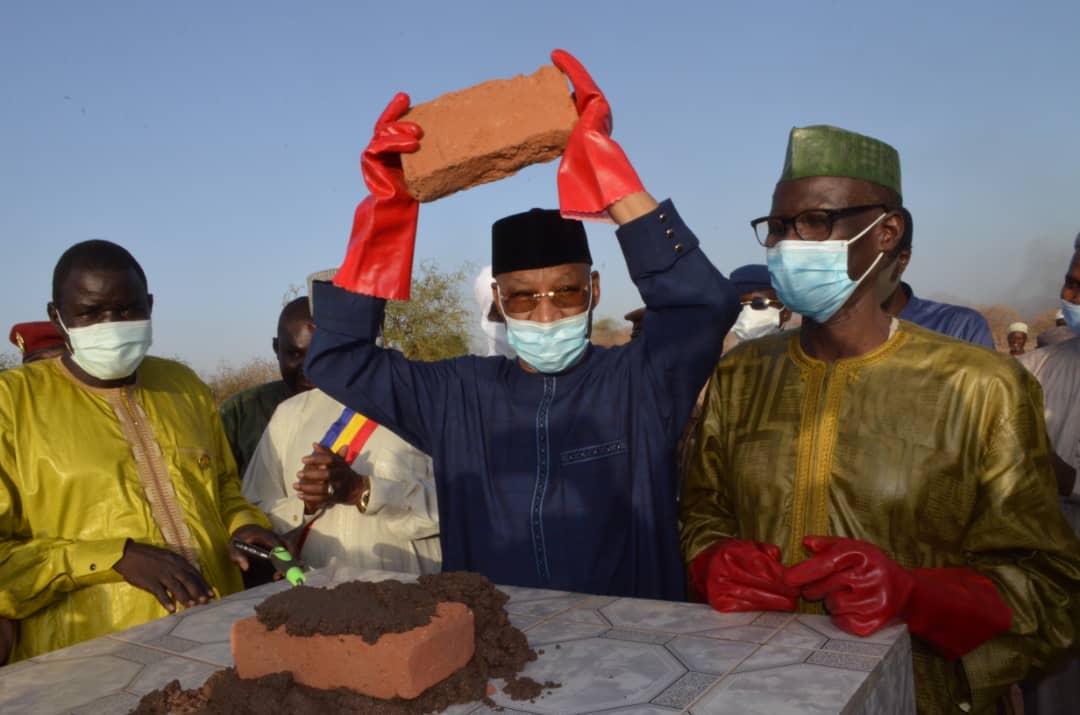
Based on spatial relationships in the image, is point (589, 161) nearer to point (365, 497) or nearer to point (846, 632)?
point (846, 632)

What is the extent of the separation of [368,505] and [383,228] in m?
1.38

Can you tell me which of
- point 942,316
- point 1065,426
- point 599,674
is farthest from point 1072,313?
point 599,674

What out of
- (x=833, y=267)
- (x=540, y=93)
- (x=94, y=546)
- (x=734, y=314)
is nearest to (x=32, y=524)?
(x=94, y=546)

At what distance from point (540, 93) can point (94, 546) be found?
7.25 feet

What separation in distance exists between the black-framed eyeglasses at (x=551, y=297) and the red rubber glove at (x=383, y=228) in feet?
1.23

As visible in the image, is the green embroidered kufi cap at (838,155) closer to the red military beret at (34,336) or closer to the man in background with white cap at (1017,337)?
the red military beret at (34,336)

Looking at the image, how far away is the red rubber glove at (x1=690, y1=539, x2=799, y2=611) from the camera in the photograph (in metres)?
2.04

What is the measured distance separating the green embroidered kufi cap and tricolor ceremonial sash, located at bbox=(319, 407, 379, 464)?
90.1 inches

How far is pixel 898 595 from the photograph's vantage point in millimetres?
1854

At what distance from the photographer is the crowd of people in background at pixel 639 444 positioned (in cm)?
222

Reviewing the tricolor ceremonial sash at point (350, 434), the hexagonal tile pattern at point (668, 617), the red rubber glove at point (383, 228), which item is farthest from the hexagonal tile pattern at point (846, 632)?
the tricolor ceremonial sash at point (350, 434)

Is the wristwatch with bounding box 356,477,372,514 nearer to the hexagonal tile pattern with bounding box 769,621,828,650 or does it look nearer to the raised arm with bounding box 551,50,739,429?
the raised arm with bounding box 551,50,739,429

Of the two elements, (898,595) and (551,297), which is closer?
(898,595)

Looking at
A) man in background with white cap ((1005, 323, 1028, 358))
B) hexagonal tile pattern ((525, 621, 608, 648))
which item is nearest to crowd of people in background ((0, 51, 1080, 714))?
hexagonal tile pattern ((525, 621, 608, 648))
